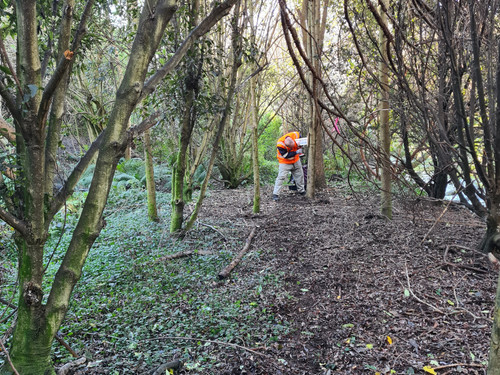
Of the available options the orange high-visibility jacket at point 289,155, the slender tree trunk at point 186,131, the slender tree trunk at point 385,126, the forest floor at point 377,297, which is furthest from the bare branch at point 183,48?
the orange high-visibility jacket at point 289,155

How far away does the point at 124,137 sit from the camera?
1.78 m

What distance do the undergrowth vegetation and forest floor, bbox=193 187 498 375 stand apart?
237 mm

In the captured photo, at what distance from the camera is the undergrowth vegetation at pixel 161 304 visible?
105 inches

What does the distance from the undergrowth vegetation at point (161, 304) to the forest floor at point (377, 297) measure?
237 mm

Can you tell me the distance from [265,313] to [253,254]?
1.51m

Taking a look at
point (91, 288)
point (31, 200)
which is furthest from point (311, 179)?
point (31, 200)

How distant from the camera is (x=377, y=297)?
3314mm

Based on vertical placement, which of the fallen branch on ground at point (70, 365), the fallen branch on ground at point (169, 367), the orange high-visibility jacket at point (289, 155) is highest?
the orange high-visibility jacket at point (289, 155)

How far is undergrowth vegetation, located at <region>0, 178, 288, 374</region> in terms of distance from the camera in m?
2.66

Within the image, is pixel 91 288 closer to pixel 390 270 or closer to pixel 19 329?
pixel 19 329

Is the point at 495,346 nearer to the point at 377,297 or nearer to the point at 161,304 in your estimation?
the point at 377,297

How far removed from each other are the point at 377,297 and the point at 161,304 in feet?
7.03

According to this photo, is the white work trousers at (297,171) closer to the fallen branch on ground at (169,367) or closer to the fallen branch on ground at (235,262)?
the fallen branch on ground at (235,262)

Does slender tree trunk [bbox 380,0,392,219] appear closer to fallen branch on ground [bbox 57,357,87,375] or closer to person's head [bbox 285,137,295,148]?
person's head [bbox 285,137,295,148]
